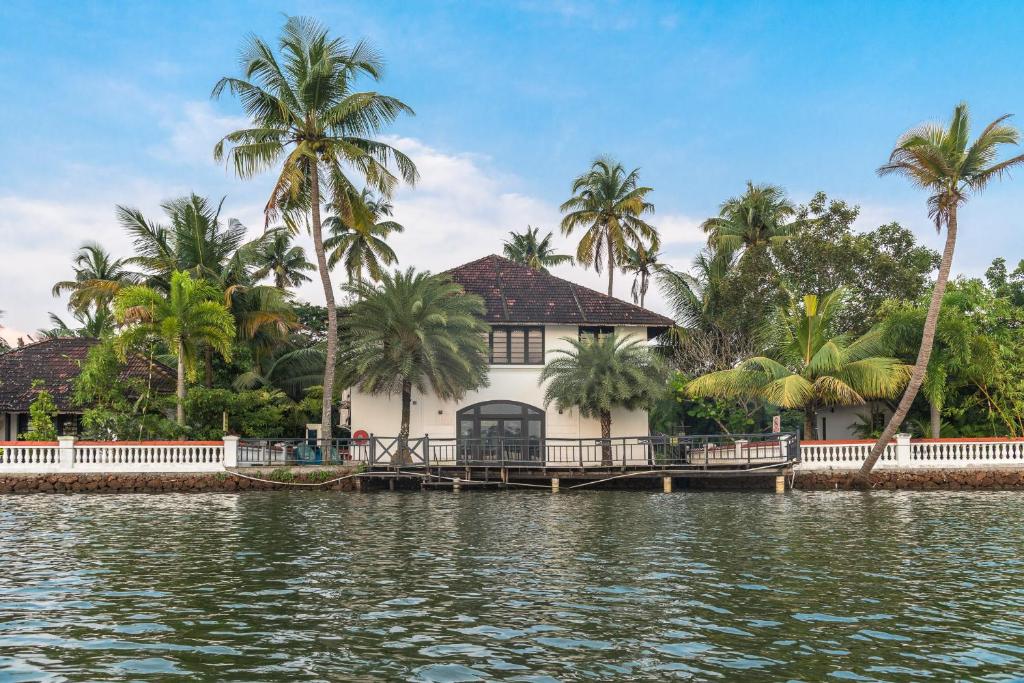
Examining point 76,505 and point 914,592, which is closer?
point 914,592

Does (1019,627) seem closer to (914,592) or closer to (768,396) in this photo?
(914,592)

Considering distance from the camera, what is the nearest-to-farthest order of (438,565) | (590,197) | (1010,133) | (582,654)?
(582,654) → (438,565) → (1010,133) → (590,197)

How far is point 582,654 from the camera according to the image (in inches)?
379

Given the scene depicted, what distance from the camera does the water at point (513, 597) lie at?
9273mm

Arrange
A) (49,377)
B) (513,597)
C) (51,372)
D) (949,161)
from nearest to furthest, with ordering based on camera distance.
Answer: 1. (513,597)
2. (949,161)
3. (49,377)
4. (51,372)

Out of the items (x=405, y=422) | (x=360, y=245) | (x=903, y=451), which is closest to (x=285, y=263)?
(x=360, y=245)

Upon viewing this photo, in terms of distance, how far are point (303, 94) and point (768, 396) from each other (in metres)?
21.0

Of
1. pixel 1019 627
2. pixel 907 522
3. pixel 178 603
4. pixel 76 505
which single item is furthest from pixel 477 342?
pixel 1019 627

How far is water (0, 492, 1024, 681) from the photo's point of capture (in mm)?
9273

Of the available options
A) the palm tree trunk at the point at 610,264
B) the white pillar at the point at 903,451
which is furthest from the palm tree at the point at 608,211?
the white pillar at the point at 903,451

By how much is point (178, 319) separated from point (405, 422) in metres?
9.49

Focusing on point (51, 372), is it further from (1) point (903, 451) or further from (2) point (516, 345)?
(1) point (903, 451)

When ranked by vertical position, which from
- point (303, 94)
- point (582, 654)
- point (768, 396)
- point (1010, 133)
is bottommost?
point (582, 654)

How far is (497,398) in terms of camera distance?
3866 cm
